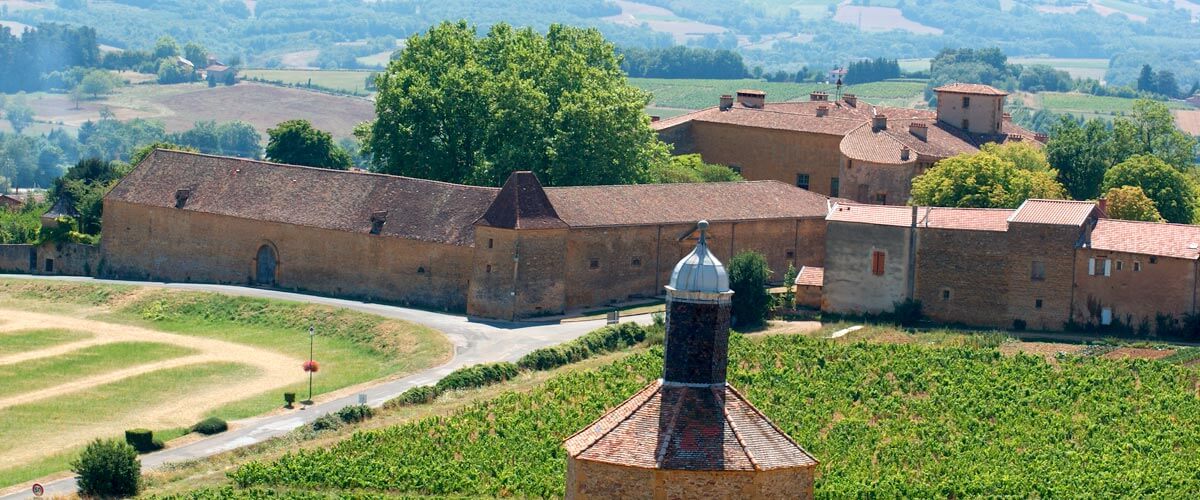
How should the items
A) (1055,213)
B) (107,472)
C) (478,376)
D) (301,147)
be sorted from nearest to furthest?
(107,472)
(478,376)
(1055,213)
(301,147)

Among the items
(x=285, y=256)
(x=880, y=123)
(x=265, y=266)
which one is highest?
(x=880, y=123)

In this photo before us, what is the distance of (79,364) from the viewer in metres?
72.2

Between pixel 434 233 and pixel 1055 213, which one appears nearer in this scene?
pixel 1055 213

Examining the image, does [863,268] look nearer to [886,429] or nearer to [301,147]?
[886,429]

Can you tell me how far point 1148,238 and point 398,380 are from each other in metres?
24.9

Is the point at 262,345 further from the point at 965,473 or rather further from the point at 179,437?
the point at 965,473

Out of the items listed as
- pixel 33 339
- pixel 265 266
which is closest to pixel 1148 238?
pixel 265 266

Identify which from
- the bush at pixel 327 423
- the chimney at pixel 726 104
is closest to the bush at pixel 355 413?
the bush at pixel 327 423

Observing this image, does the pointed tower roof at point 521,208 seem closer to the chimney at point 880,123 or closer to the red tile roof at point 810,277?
the red tile roof at point 810,277

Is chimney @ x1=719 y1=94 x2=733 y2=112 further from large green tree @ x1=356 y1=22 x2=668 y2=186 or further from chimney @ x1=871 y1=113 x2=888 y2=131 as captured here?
chimney @ x1=871 y1=113 x2=888 y2=131

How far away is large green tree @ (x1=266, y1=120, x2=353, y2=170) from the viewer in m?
104

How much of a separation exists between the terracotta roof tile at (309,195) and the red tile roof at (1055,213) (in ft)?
64.0

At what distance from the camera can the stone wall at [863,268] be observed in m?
73.7

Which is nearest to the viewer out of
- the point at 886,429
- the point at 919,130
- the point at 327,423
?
the point at 886,429
